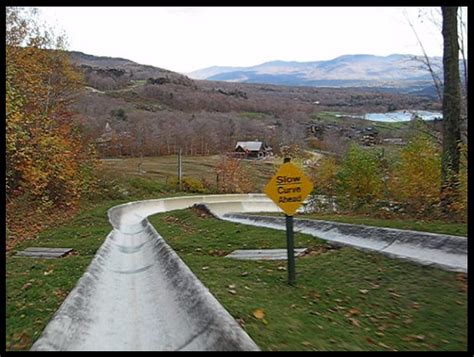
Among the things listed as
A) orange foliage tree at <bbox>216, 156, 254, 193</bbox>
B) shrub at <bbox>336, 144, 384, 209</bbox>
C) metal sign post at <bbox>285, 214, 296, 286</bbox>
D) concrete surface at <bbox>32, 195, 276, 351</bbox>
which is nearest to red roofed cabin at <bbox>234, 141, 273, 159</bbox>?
orange foliage tree at <bbox>216, 156, 254, 193</bbox>

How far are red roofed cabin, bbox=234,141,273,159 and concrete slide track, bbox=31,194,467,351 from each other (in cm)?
7735

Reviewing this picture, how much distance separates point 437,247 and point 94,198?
3348 centimetres

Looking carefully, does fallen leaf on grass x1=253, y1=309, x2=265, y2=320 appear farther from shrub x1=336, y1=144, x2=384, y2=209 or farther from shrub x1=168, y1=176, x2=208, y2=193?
shrub x1=168, y1=176, x2=208, y2=193

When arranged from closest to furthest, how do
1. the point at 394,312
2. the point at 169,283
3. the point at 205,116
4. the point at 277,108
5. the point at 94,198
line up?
the point at 394,312 < the point at 169,283 < the point at 94,198 < the point at 205,116 < the point at 277,108

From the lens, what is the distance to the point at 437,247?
28.0 ft

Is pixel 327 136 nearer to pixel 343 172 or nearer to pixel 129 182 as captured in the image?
pixel 129 182

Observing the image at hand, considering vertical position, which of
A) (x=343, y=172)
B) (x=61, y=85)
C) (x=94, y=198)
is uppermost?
(x=61, y=85)

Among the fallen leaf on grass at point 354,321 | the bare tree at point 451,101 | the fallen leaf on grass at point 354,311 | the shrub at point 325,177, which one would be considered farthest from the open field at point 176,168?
the fallen leaf on grass at point 354,321

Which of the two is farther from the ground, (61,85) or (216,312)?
(61,85)

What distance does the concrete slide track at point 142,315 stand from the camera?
16.9 ft

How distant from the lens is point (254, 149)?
295ft

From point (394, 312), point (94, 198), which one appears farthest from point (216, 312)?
point (94, 198)

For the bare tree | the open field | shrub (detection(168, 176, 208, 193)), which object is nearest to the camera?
the bare tree

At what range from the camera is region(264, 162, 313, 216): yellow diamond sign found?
25.5 ft
